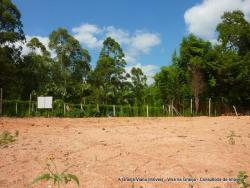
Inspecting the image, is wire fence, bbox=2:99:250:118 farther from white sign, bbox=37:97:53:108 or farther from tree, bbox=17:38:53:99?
tree, bbox=17:38:53:99

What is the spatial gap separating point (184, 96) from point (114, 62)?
782cm

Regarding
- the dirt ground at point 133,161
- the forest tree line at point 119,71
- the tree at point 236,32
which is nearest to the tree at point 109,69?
the forest tree line at point 119,71

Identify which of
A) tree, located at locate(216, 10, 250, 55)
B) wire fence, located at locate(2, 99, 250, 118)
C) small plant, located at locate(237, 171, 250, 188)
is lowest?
small plant, located at locate(237, 171, 250, 188)

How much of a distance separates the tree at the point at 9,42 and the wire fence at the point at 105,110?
5257 millimetres

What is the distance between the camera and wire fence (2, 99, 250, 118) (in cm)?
2161

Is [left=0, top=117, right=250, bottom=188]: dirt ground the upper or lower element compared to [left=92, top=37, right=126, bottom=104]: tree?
lower

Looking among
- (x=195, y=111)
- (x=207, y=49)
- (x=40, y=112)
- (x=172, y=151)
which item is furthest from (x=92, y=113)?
(x=172, y=151)

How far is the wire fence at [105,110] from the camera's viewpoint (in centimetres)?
2161

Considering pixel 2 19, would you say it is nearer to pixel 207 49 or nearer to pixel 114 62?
pixel 114 62

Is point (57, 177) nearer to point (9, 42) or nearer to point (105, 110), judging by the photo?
point (105, 110)

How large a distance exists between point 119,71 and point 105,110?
33.3 feet

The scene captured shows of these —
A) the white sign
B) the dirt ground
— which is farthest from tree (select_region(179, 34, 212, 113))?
the dirt ground

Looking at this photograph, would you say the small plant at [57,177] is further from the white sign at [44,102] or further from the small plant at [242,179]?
the white sign at [44,102]

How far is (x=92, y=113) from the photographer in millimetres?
25375
